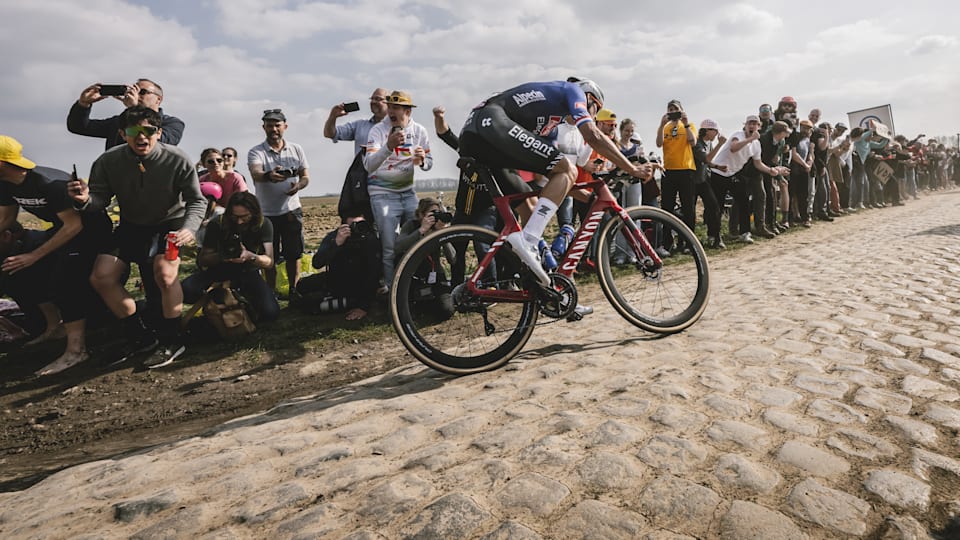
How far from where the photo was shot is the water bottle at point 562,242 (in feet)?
14.9

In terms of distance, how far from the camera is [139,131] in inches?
202

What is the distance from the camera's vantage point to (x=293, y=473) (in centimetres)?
265

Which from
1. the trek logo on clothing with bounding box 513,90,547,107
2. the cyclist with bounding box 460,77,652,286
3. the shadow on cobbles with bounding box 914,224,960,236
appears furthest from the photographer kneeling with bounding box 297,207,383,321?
the shadow on cobbles with bounding box 914,224,960,236

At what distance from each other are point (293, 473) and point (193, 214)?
12.6 feet

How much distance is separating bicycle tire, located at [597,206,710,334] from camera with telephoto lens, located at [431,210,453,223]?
6.13ft

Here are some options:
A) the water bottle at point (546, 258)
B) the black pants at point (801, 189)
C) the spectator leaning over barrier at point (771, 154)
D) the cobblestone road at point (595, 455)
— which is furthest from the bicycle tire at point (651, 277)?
the black pants at point (801, 189)

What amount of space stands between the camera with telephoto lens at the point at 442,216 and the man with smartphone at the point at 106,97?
322 cm

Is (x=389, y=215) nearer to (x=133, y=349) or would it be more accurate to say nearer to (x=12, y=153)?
(x=133, y=349)

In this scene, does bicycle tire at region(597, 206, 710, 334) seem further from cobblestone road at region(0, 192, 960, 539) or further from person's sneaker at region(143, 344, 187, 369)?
person's sneaker at region(143, 344, 187, 369)

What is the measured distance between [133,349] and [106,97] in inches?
111

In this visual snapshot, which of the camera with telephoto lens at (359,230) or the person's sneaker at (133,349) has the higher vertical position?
the camera with telephoto lens at (359,230)

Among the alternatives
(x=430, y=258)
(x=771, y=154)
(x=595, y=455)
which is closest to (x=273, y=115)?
(x=430, y=258)

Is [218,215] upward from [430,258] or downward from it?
upward

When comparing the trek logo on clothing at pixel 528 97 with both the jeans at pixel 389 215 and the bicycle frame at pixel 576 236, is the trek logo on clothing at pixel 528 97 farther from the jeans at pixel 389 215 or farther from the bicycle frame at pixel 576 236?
the jeans at pixel 389 215
